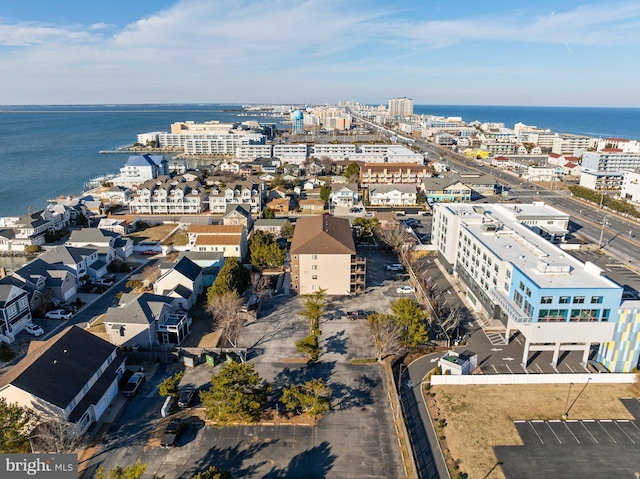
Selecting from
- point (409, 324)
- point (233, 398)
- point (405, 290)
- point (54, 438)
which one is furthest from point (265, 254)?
point (54, 438)

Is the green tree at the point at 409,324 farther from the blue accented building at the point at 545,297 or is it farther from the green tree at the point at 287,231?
the green tree at the point at 287,231

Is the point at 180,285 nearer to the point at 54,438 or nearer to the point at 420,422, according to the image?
the point at 54,438

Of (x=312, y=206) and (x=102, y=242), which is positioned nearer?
Answer: (x=102, y=242)

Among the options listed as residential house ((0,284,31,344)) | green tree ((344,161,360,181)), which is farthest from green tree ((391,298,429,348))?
green tree ((344,161,360,181))

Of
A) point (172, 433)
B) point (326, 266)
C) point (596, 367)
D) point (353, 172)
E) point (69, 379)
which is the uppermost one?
point (353, 172)

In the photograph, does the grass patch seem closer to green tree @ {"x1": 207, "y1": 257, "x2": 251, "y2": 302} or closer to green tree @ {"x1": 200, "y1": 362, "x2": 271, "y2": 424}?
green tree @ {"x1": 200, "y1": 362, "x2": 271, "y2": 424}

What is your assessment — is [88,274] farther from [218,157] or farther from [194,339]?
[218,157]

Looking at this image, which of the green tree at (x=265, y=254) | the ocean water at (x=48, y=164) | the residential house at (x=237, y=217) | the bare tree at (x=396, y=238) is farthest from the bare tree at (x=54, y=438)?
the ocean water at (x=48, y=164)
